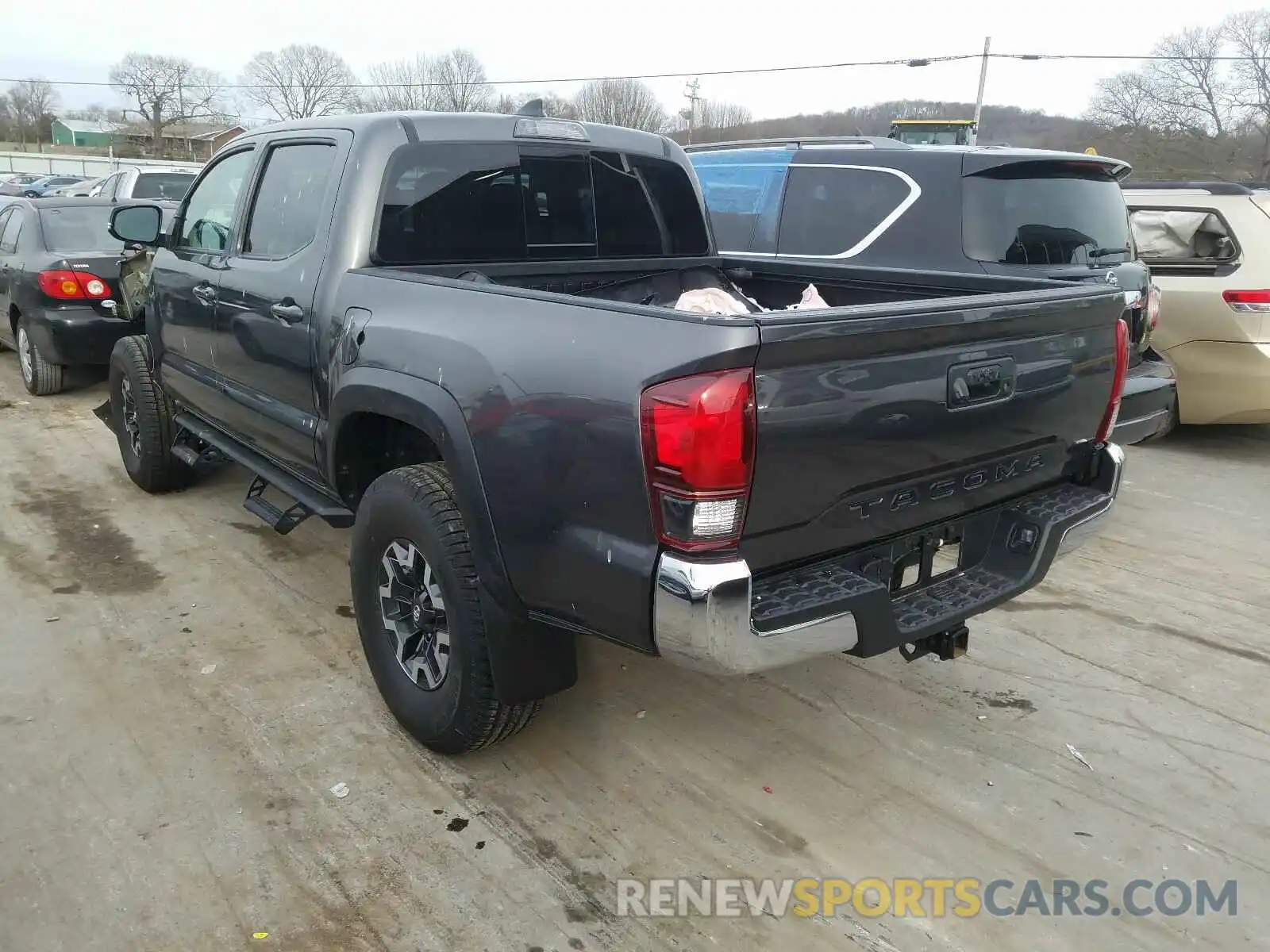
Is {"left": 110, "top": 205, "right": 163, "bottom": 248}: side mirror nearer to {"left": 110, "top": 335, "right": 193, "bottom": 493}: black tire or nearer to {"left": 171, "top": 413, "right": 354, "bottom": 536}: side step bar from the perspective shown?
{"left": 110, "top": 335, "right": 193, "bottom": 493}: black tire

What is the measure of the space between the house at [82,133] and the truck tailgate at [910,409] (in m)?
89.6

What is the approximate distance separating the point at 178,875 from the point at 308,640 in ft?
4.71

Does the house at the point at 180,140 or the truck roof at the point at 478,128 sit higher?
the house at the point at 180,140

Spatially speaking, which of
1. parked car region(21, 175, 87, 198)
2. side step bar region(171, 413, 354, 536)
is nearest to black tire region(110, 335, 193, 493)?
side step bar region(171, 413, 354, 536)

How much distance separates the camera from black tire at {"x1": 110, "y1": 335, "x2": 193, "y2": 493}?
5.36m

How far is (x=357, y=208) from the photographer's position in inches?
134

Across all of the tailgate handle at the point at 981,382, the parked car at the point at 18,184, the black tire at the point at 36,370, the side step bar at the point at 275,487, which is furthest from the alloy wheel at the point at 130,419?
the parked car at the point at 18,184

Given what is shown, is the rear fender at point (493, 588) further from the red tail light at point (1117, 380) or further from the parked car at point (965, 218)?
the parked car at point (965, 218)

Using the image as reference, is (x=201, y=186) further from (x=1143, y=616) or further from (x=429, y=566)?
(x=1143, y=616)

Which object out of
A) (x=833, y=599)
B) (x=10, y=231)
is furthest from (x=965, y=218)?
(x=10, y=231)

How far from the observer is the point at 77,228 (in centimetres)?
→ 805

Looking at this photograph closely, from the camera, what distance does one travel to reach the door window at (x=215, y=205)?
4365 millimetres

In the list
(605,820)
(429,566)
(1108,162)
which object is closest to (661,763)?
(605,820)

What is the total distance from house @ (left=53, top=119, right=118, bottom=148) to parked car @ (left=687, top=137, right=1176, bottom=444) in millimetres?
86556
